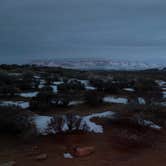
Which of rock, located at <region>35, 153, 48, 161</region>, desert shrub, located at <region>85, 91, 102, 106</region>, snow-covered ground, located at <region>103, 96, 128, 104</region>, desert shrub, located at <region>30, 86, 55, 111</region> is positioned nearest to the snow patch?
rock, located at <region>35, 153, 48, 161</region>

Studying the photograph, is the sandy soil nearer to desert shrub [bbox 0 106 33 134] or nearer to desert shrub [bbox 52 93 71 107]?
desert shrub [bbox 0 106 33 134]

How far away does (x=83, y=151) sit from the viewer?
7.57 m

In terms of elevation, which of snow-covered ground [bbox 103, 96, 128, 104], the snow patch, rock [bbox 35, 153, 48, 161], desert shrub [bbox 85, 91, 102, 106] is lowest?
the snow patch

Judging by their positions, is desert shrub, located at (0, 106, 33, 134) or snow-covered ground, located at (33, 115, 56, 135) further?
snow-covered ground, located at (33, 115, 56, 135)

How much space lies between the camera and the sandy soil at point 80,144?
7.04 metres

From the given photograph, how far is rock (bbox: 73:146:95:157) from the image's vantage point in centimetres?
745

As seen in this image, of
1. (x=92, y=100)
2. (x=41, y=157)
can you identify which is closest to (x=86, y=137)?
(x=41, y=157)

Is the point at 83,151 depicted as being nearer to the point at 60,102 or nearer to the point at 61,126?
the point at 61,126

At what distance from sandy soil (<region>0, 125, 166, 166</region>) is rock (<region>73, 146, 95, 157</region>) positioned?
0.14 m

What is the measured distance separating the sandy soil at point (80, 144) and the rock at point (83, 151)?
0.45 ft

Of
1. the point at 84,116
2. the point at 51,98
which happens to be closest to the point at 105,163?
the point at 84,116

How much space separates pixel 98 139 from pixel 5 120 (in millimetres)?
3182

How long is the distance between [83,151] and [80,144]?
615mm

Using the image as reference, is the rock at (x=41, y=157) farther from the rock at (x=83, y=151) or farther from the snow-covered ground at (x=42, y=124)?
the snow-covered ground at (x=42, y=124)
